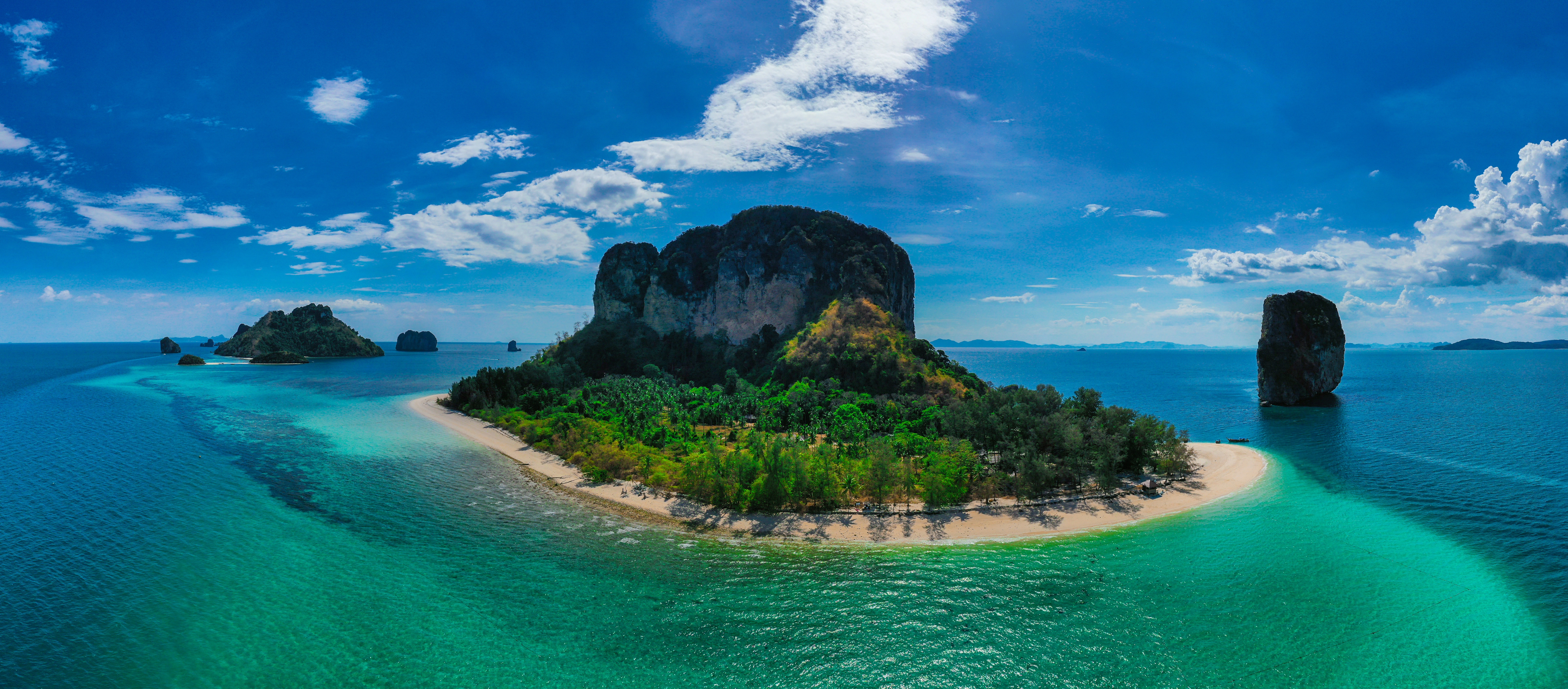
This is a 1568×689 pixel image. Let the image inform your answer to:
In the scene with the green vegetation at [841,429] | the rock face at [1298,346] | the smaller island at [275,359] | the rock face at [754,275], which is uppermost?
the rock face at [754,275]

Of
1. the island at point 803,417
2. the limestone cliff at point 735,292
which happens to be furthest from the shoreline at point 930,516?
the limestone cliff at point 735,292

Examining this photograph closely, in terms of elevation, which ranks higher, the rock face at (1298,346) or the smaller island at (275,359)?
the rock face at (1298,346)

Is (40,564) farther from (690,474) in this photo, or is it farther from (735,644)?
(735,644)

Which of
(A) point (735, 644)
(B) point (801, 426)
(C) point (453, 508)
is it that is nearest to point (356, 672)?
(A) point (735, 644)

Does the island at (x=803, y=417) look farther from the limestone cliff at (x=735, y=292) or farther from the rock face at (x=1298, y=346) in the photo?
the rock face at (x=1298, y=346)

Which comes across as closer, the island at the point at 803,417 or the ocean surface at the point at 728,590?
the ocean surface at the point at 728,590

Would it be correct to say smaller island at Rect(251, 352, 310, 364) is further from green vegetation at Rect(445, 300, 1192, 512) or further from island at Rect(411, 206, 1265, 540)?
green vegetation at Rect(445, 300, 1192, 512)

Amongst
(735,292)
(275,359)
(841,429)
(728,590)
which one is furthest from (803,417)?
(275,359)

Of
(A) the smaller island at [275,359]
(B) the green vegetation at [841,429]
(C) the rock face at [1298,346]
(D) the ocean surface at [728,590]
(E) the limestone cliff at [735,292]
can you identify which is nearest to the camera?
(D) the ocean surface at [728,590]

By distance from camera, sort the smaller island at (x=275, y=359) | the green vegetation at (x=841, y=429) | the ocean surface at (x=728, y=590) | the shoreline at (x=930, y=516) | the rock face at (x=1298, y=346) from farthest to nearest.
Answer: the smaller island at (x=275, y=359)
the rock face at (x=1298, y=346)
the green vegetation at (x=841, y=429)
the shoreline at (x=930, y=516)
the ocean surface at (x=728, y=590)
